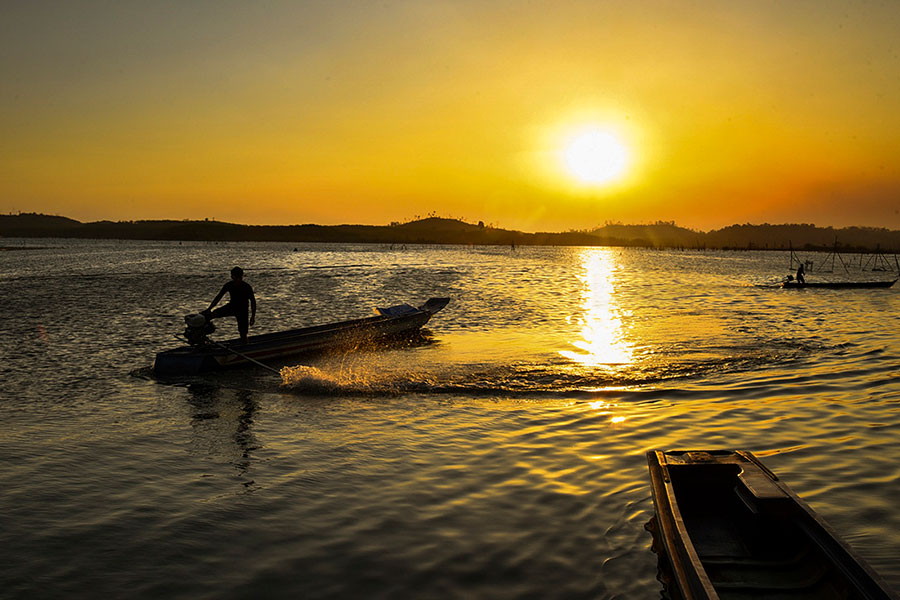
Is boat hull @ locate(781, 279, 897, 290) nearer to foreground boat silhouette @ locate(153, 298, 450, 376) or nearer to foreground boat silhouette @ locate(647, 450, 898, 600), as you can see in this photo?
foreground boat silhouette @ locate(153, 298, 450, 376)

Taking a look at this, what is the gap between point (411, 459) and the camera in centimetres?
993

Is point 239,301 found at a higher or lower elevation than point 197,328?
higher

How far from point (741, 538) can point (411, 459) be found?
16.5 feet

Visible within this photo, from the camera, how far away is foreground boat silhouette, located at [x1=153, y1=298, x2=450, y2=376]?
1662cm

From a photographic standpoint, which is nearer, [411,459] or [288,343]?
[411,459]

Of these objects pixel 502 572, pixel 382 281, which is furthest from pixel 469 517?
pixel 382 281

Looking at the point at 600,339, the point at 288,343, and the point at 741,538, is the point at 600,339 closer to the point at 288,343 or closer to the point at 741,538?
the point at 288,343

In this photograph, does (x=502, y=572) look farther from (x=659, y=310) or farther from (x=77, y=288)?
(x=77, y=288)

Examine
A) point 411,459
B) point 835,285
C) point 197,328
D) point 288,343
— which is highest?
point 835,285

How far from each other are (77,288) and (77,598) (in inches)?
1910

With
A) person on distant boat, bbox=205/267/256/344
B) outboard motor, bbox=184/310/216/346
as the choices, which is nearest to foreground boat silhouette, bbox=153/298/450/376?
outboard motor, bbox=184/310/216/346

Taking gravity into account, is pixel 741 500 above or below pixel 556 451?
above

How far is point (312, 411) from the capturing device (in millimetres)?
13219

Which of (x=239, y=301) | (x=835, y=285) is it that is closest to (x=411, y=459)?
(x=239, y=301)
